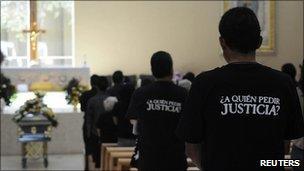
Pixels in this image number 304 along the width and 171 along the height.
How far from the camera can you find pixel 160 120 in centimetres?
447

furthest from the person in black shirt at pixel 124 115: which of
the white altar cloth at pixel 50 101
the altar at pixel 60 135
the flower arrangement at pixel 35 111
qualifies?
the white altar cloth at pixel 50 101

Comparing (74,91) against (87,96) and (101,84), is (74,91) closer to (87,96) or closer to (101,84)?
(87,96)

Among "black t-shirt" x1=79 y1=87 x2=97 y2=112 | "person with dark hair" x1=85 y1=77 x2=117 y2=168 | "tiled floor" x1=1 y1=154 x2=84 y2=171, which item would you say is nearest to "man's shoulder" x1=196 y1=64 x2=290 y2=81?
"person with dark hair" x1=85 y1=77 x2=117 y2=168

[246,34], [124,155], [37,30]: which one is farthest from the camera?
[37,30]

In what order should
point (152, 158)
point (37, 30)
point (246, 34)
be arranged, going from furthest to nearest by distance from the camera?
point (37, 30) → point (152, 158) → point (246, 34)

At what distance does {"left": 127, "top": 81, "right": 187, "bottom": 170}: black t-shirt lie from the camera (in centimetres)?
444

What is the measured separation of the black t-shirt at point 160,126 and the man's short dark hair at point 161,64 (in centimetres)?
7

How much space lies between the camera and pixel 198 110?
266 cm

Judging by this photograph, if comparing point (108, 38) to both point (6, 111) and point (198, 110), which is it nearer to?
point (6, 111)

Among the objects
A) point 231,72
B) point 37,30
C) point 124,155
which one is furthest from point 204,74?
point 37,30

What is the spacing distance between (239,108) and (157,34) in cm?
1268

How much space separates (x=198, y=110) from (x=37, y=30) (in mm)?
12310

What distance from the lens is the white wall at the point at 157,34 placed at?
591 inches

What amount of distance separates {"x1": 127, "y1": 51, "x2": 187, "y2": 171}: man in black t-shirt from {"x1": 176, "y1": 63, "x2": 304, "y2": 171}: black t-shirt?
68.9 inches
